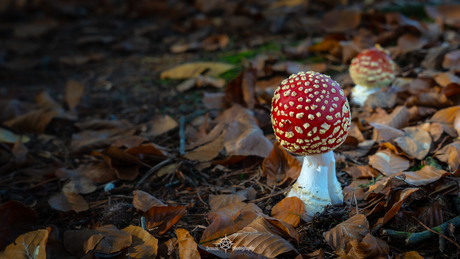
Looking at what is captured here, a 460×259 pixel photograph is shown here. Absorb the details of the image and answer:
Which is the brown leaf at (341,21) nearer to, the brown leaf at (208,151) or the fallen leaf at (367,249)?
the brown leaf at (208,151)

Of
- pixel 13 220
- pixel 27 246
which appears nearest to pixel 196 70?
pixel 13 220

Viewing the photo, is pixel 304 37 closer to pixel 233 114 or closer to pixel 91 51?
pixel 233 114

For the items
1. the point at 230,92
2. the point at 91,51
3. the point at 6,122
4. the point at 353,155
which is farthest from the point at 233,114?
A: the point at 91,51

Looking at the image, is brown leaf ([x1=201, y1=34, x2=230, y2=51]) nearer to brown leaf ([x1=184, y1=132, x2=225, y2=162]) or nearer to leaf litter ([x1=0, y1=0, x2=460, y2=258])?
leaf litter ([x1=0, y1=0, x2=460, y2=258])

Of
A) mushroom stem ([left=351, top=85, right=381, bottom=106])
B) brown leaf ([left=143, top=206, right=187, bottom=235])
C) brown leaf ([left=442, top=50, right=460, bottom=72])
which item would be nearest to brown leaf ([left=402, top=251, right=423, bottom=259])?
brown leaf ([left=143, top=206, right=187, bottom=235])

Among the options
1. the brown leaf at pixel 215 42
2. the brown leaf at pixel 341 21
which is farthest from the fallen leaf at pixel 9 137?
the brown leaf at pixel 341 21

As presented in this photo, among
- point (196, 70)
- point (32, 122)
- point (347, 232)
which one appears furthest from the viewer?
point (196, 70)

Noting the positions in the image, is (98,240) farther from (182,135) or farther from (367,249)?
(367,249)

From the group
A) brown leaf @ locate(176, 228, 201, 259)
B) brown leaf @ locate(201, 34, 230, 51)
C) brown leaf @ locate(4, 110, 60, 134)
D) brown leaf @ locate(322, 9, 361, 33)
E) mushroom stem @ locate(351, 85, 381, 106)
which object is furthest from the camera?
brown leaf @ locate(201, 34, 230, 51)
